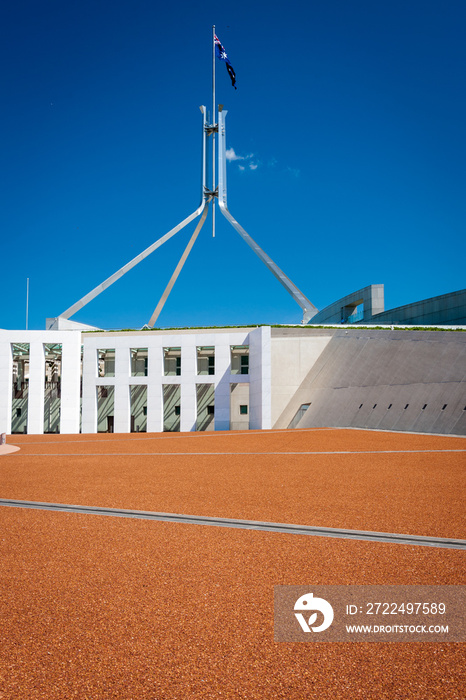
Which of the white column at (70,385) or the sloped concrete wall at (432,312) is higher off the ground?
the sloped concrete wall at (432,312)

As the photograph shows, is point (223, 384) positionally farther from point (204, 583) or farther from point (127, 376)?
point (204, 583)

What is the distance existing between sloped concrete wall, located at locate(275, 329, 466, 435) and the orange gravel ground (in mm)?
9448

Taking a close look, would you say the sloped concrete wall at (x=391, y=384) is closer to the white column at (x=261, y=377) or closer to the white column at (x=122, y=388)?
the white column at (x=261, y=377)

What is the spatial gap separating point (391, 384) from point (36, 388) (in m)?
21.3

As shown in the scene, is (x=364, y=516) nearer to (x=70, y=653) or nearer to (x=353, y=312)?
(x=70, y=653)

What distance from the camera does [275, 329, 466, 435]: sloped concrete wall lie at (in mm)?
18125

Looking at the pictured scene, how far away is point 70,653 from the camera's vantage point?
3166mm

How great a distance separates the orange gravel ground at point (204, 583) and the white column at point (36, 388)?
856 inches

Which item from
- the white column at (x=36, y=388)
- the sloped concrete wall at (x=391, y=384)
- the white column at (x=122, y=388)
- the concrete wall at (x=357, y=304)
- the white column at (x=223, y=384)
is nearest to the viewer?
the sloped concrete wall at (x=391, y=384)

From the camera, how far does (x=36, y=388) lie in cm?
2961

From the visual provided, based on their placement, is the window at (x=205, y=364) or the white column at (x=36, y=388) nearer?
the white column at (x=36, y=388)

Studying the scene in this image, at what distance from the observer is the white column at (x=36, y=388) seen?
29.3 meters

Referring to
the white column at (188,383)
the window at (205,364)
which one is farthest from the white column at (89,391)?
the window at (205,364)

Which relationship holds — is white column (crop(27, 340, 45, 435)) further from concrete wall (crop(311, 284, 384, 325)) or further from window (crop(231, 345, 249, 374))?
concrete wall (crop(311, 284, 384, 325))
